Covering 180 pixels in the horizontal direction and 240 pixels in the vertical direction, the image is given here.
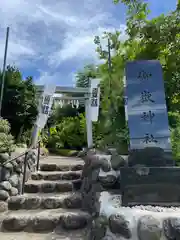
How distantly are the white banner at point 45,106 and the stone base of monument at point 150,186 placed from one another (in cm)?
477

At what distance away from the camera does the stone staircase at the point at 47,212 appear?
10.5ft

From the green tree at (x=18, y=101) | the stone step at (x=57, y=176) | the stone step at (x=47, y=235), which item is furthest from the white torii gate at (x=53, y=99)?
the stone step at (x=47, y=235)

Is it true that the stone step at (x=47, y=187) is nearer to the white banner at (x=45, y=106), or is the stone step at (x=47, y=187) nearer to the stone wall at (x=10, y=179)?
the stone wall at (x=10, y=179)

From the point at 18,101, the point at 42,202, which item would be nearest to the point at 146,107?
the point at 42,202

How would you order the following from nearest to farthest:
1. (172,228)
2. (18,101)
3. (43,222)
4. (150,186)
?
1. (172,228)
2. (150,186)
3. (43,222)
4. (18,101)

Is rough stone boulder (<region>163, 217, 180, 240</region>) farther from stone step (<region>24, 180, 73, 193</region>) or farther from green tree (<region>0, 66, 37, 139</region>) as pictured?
green tree (<region>0, 66, 37, 139</region>)

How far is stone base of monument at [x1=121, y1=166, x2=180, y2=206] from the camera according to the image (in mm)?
2580

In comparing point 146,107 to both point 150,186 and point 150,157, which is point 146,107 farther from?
point 150,186

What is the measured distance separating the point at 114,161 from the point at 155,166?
0.62 m

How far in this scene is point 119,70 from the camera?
18.9ft

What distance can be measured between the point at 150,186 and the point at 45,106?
→ 519 centimetres

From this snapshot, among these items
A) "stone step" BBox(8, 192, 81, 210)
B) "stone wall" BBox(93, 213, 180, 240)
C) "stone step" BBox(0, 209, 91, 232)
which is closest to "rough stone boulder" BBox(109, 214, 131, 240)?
"stone wall" BBox(93, 213, 180, 240)

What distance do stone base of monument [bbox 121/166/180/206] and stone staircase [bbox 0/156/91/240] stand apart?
97cm

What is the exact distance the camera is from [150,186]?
263 centimetres
